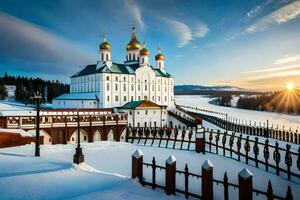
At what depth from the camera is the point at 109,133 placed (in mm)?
33125

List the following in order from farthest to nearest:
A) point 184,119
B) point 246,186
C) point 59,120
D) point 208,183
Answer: point 184,119 → point 59,120 → point 208,183 → point 246,186

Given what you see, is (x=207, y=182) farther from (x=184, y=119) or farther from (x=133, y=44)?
(x=133, y=44)

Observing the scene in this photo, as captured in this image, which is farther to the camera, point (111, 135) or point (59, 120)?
point (111, 135)

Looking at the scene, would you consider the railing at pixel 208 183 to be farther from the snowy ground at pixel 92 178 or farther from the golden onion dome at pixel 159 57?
the golden onion dome at pixel 159 57

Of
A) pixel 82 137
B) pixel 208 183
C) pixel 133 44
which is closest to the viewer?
pixel 208 183

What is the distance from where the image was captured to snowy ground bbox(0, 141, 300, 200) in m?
8.26

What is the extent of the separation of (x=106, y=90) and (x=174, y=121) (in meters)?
13.8

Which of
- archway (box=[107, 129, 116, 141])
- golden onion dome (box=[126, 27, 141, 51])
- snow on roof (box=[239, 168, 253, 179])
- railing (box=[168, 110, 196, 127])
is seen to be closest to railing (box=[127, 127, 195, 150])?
archway (box=[107, 129, 116, 141])

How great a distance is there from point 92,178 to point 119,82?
4376cm

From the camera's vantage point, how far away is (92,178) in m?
9.92

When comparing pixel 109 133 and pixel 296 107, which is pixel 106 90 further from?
pixel 296 107

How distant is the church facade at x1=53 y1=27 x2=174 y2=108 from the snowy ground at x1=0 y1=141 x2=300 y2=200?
34315 mm

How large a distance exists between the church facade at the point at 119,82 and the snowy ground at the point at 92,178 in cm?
3432

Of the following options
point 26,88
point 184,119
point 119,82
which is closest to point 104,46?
point 119,82
